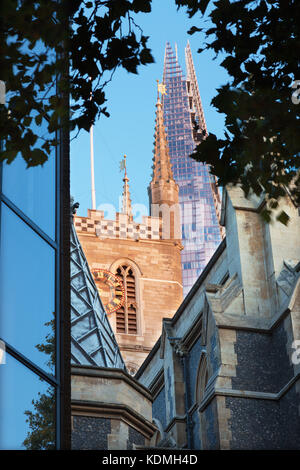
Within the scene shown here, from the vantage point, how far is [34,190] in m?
12.3

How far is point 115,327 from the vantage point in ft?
172

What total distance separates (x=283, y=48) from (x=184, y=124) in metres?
148

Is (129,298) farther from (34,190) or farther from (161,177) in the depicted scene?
(34,190)

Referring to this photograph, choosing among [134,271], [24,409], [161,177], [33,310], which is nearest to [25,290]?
[33,310]

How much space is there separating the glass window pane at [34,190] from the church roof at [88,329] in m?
3.88

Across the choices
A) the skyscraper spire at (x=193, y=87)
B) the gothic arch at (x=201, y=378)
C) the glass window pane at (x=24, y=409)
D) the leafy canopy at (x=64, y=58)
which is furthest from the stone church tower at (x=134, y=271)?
the skyscraper spire at (x=193, y=87)

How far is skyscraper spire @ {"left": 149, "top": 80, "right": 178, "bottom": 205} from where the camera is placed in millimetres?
60000

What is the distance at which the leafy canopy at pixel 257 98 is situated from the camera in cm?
842

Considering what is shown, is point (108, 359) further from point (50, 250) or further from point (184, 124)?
point (184, 124)

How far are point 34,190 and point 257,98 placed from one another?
4548 mm

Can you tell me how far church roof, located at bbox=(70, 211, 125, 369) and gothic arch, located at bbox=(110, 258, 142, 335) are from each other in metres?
34.5

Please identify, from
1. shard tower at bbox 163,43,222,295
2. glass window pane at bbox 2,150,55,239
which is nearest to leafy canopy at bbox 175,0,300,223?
glass window pane at bbox 2,150,55,239

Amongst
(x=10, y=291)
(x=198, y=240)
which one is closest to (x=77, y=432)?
(x=10, y=291)

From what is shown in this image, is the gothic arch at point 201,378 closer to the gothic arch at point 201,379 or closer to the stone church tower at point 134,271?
the gothic arch at point 201,379
